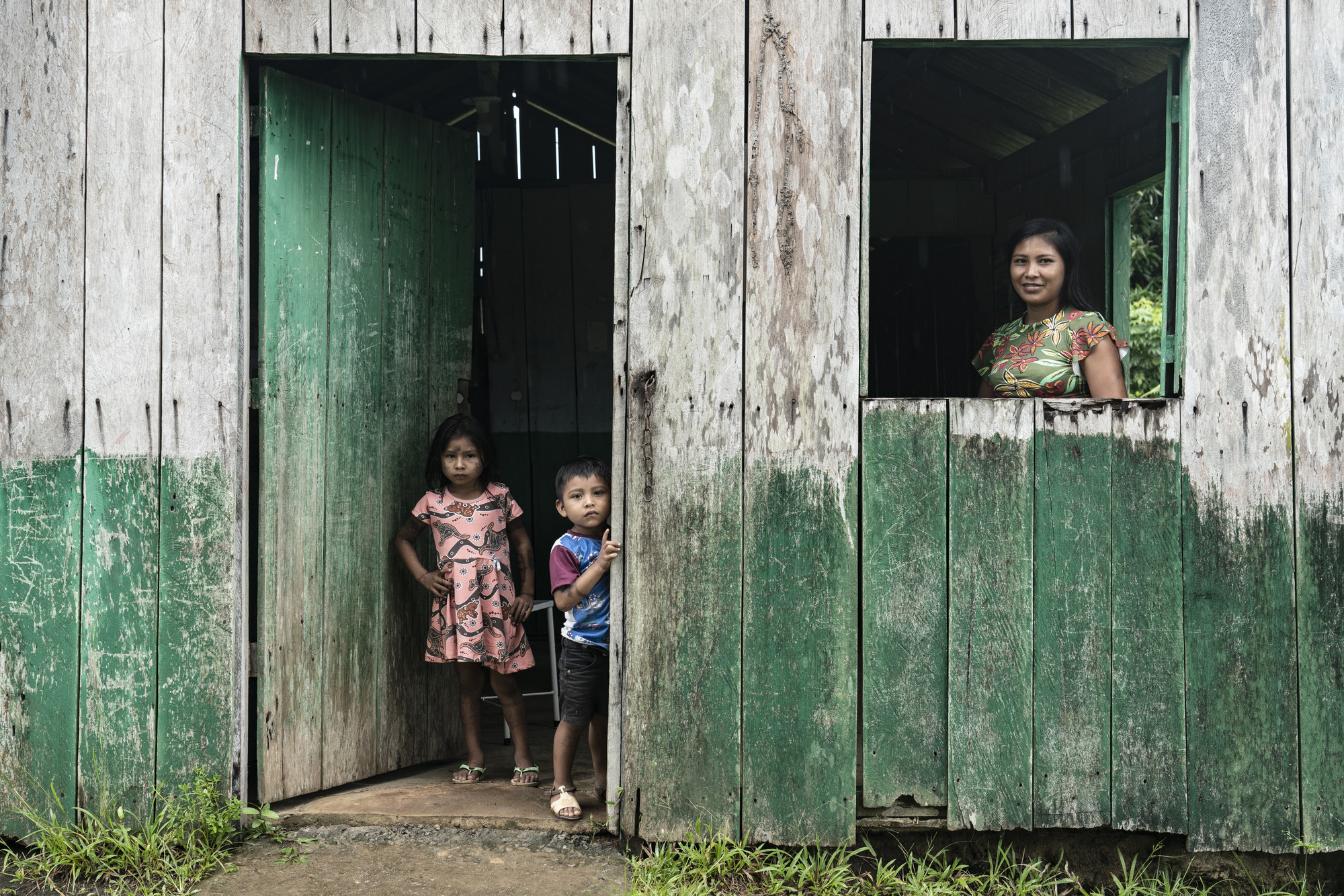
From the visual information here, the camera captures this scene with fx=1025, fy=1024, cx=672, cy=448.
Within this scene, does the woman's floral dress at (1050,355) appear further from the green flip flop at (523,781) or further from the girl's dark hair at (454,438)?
the green flip flop at (523,781)

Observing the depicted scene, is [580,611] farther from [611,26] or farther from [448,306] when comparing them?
[611,26]

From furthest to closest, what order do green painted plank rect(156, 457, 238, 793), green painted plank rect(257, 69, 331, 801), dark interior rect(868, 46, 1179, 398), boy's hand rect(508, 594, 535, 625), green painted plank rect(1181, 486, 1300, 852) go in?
dark interior rect(868, 46, 1179, 398), boy's hand rect(508, 594, 535, 625), green painted plank rect(257, 69, 331, 801), green painted plank rect(156, 457, 238, 793), green painted plank rect(1181, 486, 1300, 852)

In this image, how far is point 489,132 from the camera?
581cm

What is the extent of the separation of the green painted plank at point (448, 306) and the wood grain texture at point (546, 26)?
0.99 metres

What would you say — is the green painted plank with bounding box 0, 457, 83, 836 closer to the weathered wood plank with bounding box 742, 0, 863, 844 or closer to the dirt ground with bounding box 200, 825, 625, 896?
the dirt ground with bounding box 200, 825, 625, 896

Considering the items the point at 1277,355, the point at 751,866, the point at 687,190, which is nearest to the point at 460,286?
the point at 687,190

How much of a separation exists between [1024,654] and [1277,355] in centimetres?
114

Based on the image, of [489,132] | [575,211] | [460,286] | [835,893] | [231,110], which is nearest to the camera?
[835,893]

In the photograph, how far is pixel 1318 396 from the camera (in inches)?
118

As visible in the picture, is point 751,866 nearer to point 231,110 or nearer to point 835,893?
point 835,893

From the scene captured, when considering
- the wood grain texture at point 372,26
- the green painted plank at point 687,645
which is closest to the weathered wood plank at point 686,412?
the green painted plank at point 687,645

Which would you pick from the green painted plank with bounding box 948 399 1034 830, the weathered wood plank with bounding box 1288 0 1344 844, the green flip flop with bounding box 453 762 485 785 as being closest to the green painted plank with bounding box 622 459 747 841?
the green painted plank with bounding box 948 399 1034 830

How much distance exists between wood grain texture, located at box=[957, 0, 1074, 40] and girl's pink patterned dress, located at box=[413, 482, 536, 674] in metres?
2.24

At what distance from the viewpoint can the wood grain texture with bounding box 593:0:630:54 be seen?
9.92 feet
